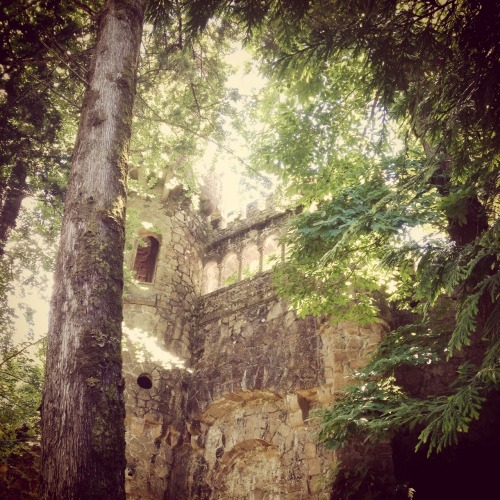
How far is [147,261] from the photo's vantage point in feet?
36.1

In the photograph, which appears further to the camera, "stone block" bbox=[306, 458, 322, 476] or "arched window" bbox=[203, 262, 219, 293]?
"arched window" bbox=[203, 262, 219, 293]

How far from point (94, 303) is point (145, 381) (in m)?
6.74

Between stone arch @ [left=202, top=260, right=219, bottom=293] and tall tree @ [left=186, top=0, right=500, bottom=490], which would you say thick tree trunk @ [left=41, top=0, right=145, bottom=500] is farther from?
stone arch @ [left=202, top=260, right=219, bottom=293]

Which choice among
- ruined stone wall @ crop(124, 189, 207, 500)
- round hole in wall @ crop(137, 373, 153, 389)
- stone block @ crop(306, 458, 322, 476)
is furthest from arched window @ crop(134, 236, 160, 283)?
stone block @ crop(306, 458, 322, 476)

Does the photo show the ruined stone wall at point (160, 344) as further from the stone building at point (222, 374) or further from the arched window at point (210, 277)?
the arched window at point (210, 277)

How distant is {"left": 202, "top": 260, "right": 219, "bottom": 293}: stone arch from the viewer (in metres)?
11.8

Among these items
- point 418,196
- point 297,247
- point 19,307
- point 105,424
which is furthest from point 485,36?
point 19,307

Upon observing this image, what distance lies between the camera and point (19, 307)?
9695mm

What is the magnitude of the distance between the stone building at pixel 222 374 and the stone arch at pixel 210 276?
0.37 meters

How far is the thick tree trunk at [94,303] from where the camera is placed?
252 centimetres

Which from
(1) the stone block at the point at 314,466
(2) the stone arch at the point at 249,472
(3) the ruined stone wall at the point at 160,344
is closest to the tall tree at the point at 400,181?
→ (1) the stone block at the point at 314,466

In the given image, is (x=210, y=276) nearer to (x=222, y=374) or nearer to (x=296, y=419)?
(x=222, y=374)

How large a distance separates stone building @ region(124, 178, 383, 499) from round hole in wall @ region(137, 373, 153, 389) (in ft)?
0.07

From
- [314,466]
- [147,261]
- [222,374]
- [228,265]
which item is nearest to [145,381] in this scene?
[222,374]
